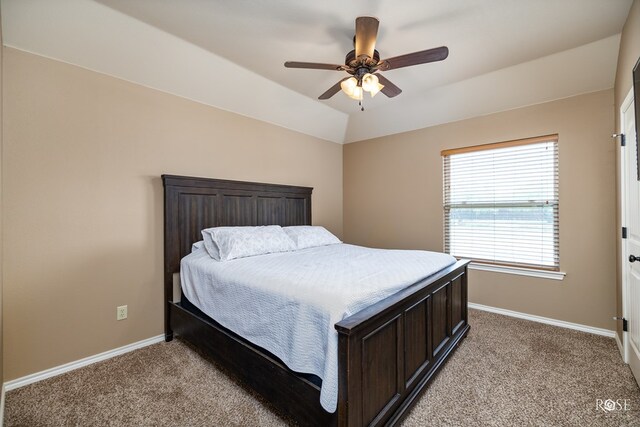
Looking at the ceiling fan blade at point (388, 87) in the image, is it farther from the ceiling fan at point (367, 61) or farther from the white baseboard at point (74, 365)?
the white baseboard at point (74, 365)

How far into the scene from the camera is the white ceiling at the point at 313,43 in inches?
78.0

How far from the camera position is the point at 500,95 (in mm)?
3080

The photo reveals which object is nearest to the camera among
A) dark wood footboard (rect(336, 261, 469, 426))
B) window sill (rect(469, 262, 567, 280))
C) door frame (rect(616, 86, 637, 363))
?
dark wood footboard (rect(336, 261, 469, 426))

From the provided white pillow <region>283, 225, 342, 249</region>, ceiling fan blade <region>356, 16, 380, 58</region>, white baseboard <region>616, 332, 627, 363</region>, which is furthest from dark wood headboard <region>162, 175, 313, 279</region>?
white baseboard <region>616, 332, 627, 363</region>

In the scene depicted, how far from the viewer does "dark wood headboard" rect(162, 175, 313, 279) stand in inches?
106

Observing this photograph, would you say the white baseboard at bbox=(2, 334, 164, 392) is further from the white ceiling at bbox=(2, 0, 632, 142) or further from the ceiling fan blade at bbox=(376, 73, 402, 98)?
the ceiling fan blade at bbox=(376, 73, 402, 98)

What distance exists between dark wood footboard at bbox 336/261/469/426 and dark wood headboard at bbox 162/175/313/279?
2098mm

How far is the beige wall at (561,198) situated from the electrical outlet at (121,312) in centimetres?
321

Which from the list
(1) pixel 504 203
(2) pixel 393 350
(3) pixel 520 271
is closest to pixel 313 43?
(2) pixel 393 350

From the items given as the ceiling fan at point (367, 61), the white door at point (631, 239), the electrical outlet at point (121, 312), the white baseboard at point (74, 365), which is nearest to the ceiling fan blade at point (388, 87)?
the ceiling fan at point (367, 61)

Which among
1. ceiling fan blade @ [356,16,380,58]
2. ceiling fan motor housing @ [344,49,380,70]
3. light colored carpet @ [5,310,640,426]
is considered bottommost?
light colored carpet @ [5,310,640,426]

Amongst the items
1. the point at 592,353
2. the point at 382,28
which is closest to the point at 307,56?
the point at 382,28

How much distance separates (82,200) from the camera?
2.25 metres

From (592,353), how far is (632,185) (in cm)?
141
